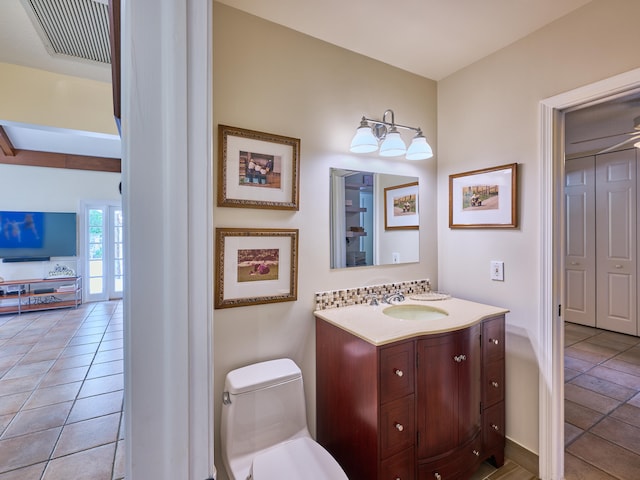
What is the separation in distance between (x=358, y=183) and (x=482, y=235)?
0.91 m

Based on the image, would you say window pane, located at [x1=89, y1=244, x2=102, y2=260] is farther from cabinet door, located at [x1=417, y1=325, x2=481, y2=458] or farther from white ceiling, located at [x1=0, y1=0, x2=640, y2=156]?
cabinet door, located at [x1=417, y1=325, x2=481, y2=458]

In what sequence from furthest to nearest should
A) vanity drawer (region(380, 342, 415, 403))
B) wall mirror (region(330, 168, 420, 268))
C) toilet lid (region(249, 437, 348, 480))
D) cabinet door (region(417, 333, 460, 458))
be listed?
wall mirror (region(330, 168, 420, 268)) < cabinet door (region(417, 333, 460, 458)) < vanity drawer (region(380, 342, 415, 403)) < toilet lid (region(249, 437, 348, 480))

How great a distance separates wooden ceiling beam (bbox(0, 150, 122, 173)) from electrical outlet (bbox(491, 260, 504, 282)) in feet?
21.2

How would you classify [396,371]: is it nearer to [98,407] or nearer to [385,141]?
[385,141]

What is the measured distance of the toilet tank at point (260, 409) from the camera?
4.56ft

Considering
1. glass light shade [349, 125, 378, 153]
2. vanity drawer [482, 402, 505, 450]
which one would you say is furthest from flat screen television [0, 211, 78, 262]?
vanity drawer [482, 402, 505, 450]

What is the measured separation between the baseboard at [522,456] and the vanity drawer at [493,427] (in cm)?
9

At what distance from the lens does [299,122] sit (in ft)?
5.71

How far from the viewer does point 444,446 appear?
59.2 inches

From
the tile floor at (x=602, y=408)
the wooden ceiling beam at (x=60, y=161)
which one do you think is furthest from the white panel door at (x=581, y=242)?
the wooden ceiling beam at (x=60, y=161)

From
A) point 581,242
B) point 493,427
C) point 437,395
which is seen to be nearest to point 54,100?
point 437,395

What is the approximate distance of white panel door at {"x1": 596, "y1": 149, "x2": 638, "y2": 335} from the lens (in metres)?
3.62

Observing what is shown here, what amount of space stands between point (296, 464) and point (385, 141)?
1.77m

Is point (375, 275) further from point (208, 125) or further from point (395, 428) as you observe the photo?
point (208, 125)
